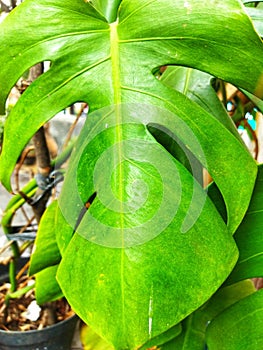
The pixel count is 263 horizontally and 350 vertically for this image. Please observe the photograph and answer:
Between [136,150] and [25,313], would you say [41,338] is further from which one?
[136,150]

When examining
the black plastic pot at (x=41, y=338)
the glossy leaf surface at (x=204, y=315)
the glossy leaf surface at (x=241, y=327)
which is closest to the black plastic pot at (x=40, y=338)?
the black plastic pot at (x=41, y=338)

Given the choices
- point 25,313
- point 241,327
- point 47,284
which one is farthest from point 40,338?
point 241,327

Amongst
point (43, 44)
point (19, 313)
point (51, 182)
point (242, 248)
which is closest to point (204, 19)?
point (43, 44)

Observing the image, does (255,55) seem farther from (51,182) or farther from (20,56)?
(51,182)

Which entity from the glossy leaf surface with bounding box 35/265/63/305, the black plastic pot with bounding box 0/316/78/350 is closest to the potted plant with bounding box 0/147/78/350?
the black plastic pot with bounding box 0/316/78/350

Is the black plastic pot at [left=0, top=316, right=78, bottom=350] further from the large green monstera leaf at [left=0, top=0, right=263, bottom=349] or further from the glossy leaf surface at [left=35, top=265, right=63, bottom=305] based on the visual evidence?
the large green monstera leaf at [left=0, top=0, right=263, bottom=349]

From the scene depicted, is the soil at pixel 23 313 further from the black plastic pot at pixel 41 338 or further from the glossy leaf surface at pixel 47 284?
the glossy leaf surface at pixel 47 284
